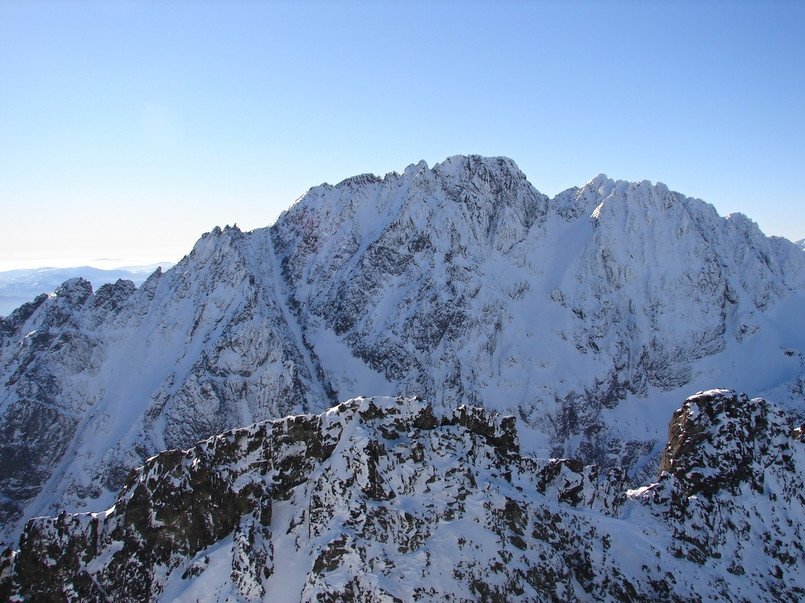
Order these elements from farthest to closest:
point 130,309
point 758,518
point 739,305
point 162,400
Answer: point 739,305, point 130,309, point 162,400, point 758,518

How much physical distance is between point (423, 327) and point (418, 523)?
8953 centimetres

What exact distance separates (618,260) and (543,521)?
4519 inches

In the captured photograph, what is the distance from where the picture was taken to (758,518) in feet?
Answer: 159

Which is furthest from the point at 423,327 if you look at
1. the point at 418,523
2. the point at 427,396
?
the point at 418,523

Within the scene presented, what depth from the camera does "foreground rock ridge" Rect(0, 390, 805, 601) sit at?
41.4 m

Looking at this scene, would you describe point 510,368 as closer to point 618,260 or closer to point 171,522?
point 618,260

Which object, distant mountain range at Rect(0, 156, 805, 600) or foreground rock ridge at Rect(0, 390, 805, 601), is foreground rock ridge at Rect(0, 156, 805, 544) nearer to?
distant mountain range at Rect(0, 156, 805, 600)

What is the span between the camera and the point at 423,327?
132125 mm

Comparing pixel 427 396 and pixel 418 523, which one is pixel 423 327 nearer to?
pixel 427 396

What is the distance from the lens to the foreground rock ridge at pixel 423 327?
118312mm

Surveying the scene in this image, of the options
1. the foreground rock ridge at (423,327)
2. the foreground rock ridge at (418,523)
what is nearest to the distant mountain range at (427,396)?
the foreground rock ridge at (418,523)

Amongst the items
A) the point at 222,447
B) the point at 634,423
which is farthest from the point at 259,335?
the point at 634,423

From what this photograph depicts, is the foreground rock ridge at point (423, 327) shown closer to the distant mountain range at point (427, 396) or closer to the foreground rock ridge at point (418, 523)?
the distant mountain range at point (427, 396)

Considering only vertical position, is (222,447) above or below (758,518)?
above
